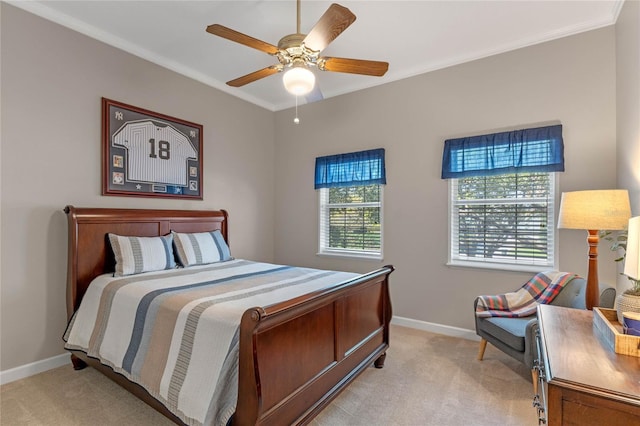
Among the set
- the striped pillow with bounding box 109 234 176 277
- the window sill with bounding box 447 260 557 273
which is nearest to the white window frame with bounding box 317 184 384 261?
the window sill with bounding box 447 260 557 273

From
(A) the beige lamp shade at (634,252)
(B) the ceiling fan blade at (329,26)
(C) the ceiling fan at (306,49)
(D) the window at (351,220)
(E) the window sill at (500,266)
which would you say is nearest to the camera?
(A) the beige lamp shade at (634,252)

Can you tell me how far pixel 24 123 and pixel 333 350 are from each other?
118 inches

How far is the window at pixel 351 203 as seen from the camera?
12.9 feet

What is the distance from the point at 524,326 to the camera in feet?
7.90

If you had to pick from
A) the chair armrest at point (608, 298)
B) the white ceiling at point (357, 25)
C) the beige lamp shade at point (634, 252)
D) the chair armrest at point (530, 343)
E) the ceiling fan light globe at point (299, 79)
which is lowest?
the chair armrest at point (530, 343)

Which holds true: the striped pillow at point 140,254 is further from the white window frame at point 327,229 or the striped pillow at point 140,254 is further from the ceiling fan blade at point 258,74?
the white window frame at point 327,229

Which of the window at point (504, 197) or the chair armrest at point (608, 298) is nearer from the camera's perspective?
the chair armrest at point (608, 298)

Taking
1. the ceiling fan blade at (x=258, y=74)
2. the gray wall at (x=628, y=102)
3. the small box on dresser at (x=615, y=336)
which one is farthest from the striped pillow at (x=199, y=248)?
the gray wall at (x=628, y=102)

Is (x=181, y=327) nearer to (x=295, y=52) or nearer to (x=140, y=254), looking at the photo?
(x=140, y=254)

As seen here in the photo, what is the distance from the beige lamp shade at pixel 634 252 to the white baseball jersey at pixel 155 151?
3.71 metres

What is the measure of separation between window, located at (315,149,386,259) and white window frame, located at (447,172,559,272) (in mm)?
824

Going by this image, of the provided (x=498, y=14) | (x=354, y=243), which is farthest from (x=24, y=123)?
(x=498, y=14)

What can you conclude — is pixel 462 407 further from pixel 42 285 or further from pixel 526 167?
pixel 42 285

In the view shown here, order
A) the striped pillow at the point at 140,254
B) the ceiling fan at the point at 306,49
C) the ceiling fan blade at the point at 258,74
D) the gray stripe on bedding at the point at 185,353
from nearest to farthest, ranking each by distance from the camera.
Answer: the gray stripe on bedding at the point at 185,353 < the ceiling fan at the point at 306,49 < the ceiling fan blade at the point at 258,74 < the striped pillow at the point at 140,254
